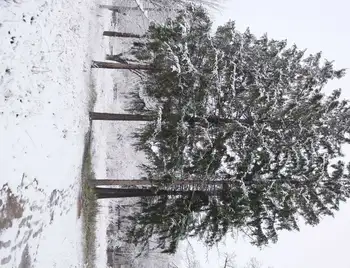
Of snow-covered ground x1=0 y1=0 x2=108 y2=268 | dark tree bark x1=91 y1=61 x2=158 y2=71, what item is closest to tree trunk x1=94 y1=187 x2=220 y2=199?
snow-covered ground x1=0 y1=0 x2=108 y2=268

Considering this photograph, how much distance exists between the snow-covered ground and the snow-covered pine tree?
9.86 ft

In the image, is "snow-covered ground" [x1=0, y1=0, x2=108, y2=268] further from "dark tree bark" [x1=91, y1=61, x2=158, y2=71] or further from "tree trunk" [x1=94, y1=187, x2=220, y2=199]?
"tree trunk" [x1=94, y1=187, x2=220, y2=199]

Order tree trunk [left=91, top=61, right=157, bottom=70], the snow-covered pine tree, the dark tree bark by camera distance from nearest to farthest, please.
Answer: the snow-covered pine tree → the dark tree bark → tree trunk [left=91, top=61, right=157, bottom=70]

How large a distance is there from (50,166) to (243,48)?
29.2 feet

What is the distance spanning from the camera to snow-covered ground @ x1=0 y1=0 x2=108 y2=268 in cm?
1179

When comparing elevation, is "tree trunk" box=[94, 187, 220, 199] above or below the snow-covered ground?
below

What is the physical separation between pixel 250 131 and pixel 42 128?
7.60 m

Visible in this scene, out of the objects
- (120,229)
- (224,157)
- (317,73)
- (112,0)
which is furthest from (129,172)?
(317,73)

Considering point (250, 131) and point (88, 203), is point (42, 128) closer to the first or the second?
point (88, 203)

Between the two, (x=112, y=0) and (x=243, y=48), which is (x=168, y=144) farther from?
(x=112, y=0)

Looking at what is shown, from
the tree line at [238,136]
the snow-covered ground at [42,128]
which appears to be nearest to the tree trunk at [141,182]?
the tree line at [238,136]

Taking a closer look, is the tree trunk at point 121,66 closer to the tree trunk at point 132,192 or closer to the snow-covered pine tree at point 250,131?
the snow-covered pine tree at point 250,131

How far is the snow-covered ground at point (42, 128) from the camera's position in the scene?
1179cm

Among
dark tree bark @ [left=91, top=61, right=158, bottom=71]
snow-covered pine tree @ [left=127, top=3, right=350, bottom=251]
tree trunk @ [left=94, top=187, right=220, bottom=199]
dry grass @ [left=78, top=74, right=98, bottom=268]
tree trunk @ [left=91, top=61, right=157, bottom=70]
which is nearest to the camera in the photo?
snow-covered pine tree @ [left=127, top=3, right=350, bottom=251]
